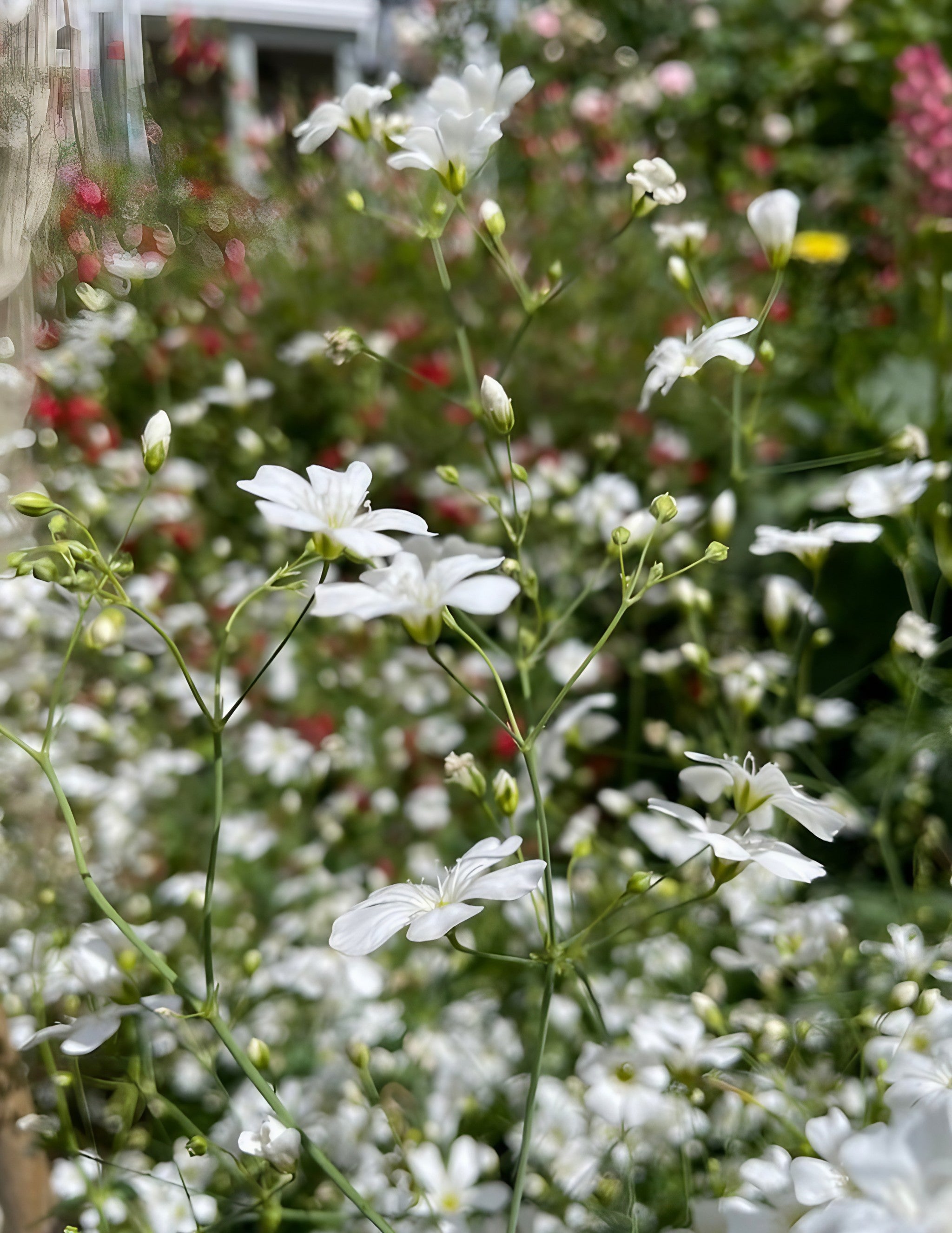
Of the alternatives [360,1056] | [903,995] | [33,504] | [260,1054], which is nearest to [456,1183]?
[360,1056]

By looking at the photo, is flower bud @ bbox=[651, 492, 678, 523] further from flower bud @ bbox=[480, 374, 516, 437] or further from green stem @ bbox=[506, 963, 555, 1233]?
green stem @ bbox=[506, 963, 555, 1233]

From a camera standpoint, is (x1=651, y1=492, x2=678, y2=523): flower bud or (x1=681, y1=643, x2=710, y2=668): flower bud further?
(x1=681, y1=643, x2=710, y2=668): flower bud

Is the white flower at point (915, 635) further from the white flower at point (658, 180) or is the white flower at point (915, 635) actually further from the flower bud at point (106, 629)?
the flower bud at point (106, 629)

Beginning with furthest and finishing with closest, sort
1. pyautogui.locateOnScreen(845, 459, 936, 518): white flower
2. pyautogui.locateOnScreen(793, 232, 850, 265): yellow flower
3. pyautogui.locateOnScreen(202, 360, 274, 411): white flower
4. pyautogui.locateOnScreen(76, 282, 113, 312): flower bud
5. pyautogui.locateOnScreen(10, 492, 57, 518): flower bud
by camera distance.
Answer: pyautogui.locateOnScreen(793, 232, 850, 265): yellow flower < pyautogui.locateOnScreen(202, 360, 274, 411): white flower < pyautogui.locateOnScreen(76, 282, 113, 312): flower bud < pyautogui.locateOnScreen(845, 459, 936, 518): white flower < pyautogui.locateOnScreen(10, 492, 57, 518): flower bud

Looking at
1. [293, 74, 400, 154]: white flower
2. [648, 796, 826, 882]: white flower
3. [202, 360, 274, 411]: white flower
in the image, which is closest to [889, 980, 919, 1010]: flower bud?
[648, 796, 826, 882]: white flower

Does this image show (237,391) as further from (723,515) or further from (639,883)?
(639,883)
